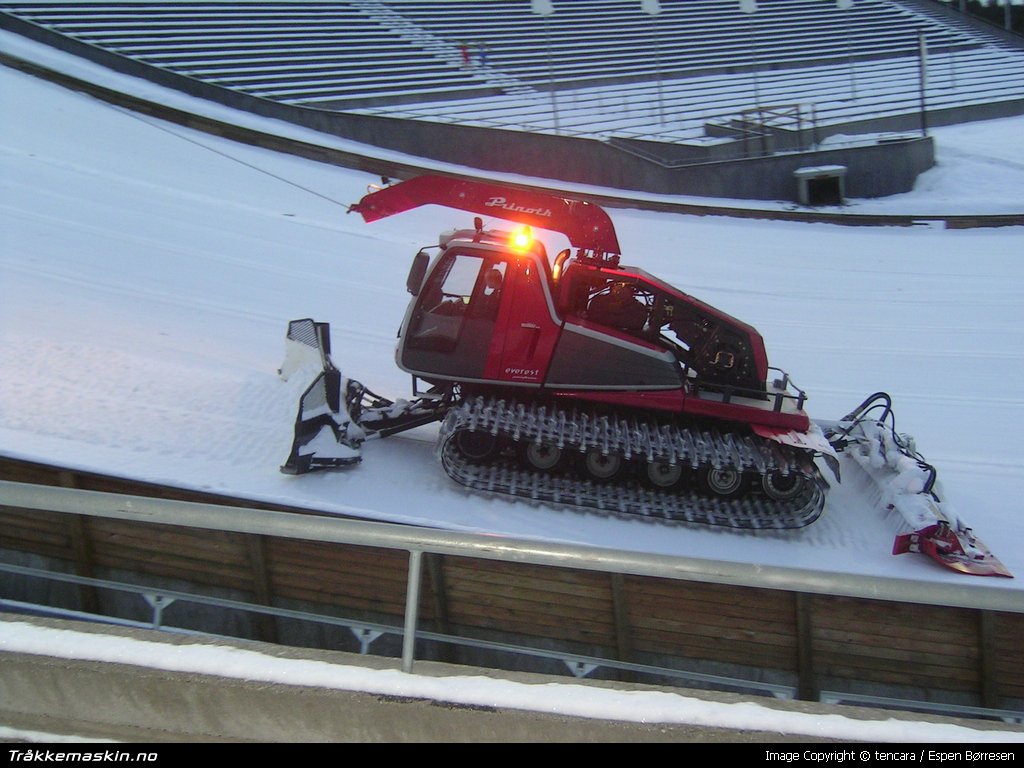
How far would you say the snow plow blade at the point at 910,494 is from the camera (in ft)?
18.0

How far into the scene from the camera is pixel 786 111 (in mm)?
19984

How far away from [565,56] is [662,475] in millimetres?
19392

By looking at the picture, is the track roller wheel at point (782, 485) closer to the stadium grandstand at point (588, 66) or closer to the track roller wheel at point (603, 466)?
the track roller wheel at point (603, 466)

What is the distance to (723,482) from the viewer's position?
19.3 feet

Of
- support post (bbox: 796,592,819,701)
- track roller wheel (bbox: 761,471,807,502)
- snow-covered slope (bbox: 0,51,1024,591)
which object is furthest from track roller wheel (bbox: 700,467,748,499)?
support post (bbox: 796,592,819,701)

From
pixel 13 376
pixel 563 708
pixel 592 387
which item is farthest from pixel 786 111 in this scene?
pixel 563 708

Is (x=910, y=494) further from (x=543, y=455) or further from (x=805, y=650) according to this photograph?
(x=543, y=455)

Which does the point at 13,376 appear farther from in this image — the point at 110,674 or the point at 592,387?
the point at 110,674

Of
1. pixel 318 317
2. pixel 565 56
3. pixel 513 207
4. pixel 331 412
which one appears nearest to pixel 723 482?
pixel 513 207

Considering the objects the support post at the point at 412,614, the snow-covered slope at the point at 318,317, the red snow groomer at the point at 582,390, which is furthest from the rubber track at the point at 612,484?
the support post at the point at 412,614

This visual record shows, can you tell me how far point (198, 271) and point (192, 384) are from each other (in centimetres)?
296

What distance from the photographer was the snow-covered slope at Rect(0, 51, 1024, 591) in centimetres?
590

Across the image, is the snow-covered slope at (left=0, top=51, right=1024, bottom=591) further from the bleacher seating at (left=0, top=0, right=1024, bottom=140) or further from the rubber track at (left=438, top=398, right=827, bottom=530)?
the bleacher seating at (left=0, top=0, right=1024, bottom=140)

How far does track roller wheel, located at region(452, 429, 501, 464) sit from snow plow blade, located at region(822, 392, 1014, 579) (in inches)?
106
